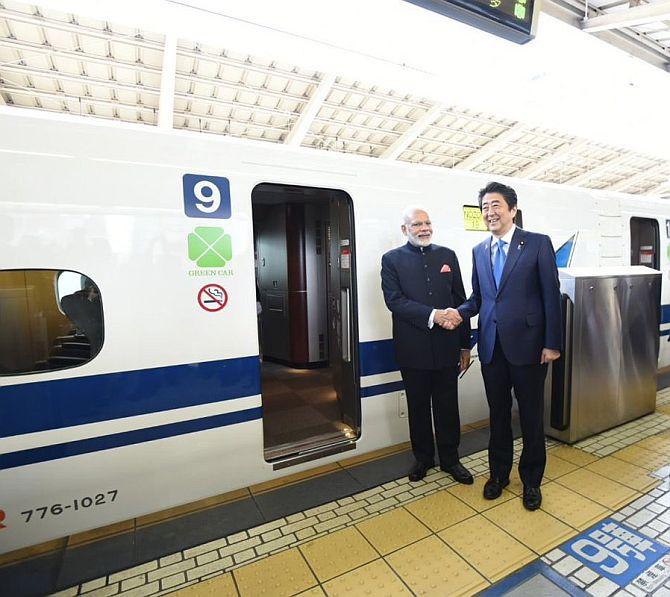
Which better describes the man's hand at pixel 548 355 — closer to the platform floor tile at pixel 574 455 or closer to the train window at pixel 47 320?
the platform floor tile at pixel 574 455

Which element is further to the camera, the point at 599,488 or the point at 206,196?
the point at 599,488

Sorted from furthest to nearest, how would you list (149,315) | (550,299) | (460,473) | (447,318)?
1. (460,473)
2. (447,318)
3. (550,299)
4. (149,315)

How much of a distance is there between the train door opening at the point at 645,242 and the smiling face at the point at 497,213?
13.2 feet

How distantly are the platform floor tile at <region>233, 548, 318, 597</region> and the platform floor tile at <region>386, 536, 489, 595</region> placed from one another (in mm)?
490

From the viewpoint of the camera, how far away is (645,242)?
5.59 meters

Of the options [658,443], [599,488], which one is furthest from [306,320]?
[658,443]

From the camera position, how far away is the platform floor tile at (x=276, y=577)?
79.5 inches

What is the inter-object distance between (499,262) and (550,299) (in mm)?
398

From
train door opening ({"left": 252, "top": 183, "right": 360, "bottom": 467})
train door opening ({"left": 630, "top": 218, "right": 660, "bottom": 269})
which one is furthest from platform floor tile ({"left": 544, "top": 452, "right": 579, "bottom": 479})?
train door opening ({"left": 630, "top": 218, "right": 660, "bottom": 269})

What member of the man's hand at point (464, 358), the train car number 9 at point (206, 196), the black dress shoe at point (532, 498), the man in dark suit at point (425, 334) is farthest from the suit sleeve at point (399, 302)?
the black dress shoe at point (532, 498)

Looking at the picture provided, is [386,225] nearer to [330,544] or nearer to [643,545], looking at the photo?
[330,544]

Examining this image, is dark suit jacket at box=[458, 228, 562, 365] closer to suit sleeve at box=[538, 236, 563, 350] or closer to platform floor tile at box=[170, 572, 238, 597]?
suit sleeve at box=[538, 236, 563, 350]

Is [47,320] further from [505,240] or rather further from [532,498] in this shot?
[532,498]

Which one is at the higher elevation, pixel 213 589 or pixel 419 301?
pixel 419 301
